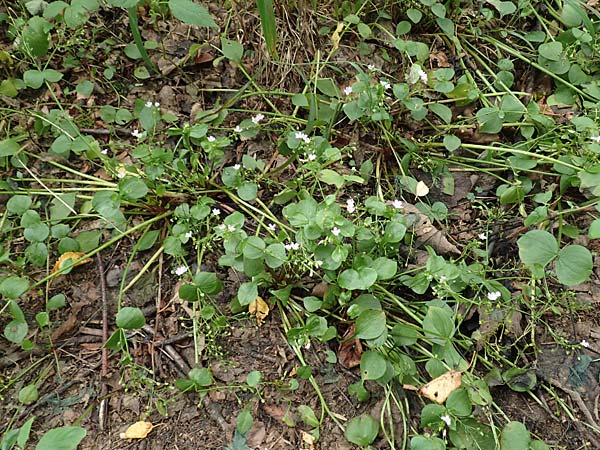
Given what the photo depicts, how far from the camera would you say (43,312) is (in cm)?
162

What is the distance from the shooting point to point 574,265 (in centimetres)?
145

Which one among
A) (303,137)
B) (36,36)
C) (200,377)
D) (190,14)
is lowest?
(200,377)

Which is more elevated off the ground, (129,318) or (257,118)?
(257,118)

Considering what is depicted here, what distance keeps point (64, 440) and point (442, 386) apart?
1.00m

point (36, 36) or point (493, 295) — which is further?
point (36, 36)

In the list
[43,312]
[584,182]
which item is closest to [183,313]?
A: [43,312]

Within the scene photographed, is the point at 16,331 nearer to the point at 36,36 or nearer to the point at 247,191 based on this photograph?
the point at 247,191

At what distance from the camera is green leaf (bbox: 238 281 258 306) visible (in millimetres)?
1529

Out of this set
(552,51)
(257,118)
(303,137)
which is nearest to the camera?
(303,137)

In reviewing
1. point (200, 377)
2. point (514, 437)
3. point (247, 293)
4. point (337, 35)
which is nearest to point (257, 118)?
point (337, 35)

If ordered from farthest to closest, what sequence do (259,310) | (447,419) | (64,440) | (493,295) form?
1. (259,310)
2. (493,295)
3. (447,419)
4. (64,440)

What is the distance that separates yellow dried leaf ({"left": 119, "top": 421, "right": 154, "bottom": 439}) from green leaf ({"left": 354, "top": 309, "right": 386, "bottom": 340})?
663mm

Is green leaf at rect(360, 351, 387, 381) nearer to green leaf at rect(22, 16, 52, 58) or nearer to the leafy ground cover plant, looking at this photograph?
the leafy ground cover plant

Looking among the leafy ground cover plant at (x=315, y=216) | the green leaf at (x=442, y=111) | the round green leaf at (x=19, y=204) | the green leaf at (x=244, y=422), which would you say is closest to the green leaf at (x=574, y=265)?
the leafy ground cover plant at (x=315, y=216)
